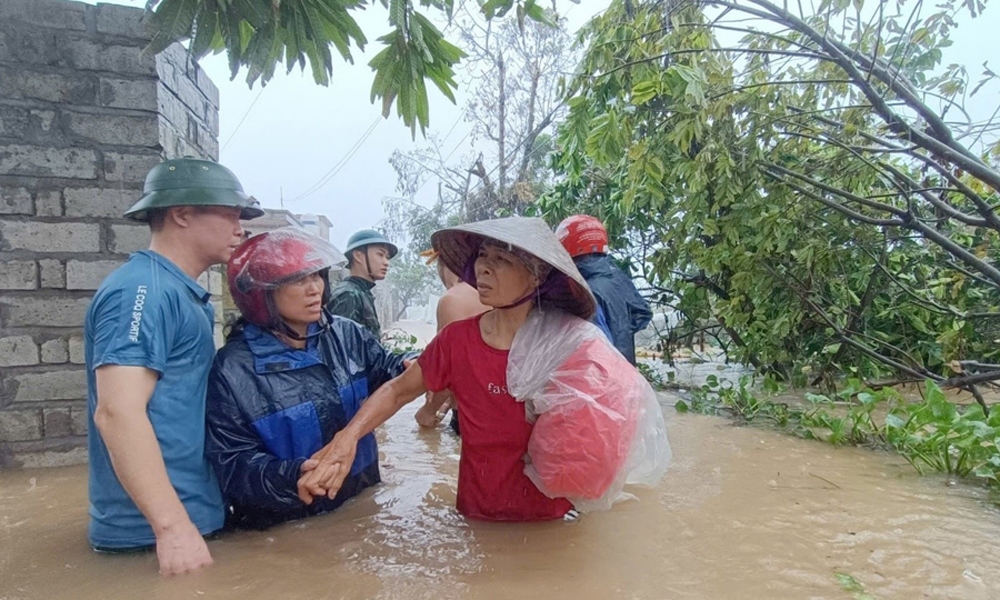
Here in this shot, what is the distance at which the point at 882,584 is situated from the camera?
194 cm

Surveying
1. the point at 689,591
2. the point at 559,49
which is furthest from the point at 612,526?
the point at 559,49

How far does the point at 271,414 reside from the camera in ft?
7.34

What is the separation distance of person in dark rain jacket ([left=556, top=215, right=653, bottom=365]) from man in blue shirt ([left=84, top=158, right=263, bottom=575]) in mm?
2048

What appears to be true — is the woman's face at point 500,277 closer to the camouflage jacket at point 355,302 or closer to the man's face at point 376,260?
the camouflage jacket at point 355,302

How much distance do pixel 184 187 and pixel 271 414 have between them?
88 centimetres

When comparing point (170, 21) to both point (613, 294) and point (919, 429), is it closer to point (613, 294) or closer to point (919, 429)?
point (613, 294)

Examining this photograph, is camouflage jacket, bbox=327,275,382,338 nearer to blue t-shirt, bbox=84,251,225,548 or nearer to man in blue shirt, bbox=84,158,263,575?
man in blue shirt, bbox=84,158,263,575

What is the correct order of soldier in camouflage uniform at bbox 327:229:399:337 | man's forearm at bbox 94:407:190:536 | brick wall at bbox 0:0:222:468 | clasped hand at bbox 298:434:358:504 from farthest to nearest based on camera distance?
soldier in camouflage uniform at bbox 327:229:399:337 → brick wall at bbox 0:0:222:468 → clasped hand at bbox 298:434:358:504 → man's forearm at bbox 94:407:190:536

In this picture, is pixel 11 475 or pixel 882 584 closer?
pixel 882 584

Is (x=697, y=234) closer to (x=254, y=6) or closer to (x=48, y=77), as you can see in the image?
(x=254, y=6)

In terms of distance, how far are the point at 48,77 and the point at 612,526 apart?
3.73m

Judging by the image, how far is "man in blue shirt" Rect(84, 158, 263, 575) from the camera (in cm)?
185

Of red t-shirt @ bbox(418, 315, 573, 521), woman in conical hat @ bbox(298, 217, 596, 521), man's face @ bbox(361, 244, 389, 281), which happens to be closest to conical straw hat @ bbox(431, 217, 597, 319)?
woman in conical hat @ bbox(298, 217, 596, 521)

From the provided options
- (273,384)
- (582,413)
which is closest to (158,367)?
(273,384)
